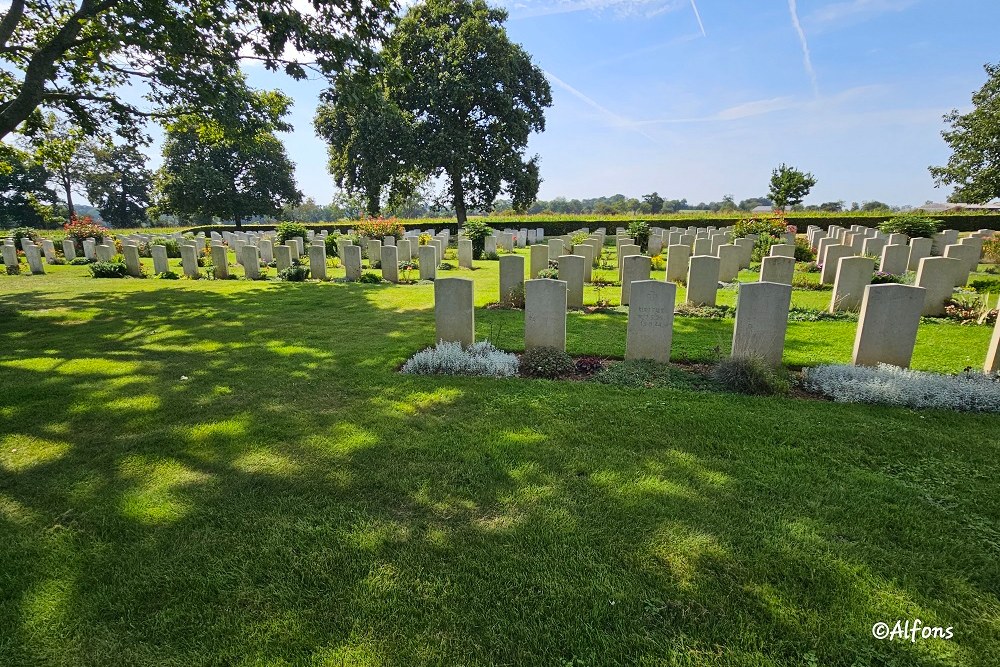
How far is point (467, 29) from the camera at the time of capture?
97.5ft

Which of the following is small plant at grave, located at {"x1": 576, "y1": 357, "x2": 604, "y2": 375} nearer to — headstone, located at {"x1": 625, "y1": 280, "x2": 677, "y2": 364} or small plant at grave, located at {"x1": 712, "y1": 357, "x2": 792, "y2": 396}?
headstone, located at {"x1": 625, "y1": 280, "x2": 677, "y2": 364}

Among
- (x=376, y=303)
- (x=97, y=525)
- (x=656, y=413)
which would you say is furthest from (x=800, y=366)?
(x=376, y=303)

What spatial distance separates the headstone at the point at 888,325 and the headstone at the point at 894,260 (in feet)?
23.9

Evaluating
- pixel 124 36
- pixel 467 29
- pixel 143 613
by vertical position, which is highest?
pixel 467 29

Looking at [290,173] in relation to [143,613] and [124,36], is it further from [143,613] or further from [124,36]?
[143,613]

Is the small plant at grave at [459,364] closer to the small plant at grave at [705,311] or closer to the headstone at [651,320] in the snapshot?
the headstone at [651,320]

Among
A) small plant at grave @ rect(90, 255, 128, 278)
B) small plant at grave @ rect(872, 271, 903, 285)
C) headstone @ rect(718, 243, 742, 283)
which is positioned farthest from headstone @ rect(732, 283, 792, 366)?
small plant at grave @ rect(90, 255, 128, 278)

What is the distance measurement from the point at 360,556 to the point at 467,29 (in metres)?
34.2

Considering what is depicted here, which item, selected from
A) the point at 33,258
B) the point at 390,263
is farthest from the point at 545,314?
the point at 33,258

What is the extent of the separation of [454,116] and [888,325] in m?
31.4

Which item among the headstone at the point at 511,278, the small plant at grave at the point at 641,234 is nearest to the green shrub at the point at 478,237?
the small plant at grave at the point at 641,234

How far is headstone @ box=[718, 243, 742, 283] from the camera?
12.0 metres

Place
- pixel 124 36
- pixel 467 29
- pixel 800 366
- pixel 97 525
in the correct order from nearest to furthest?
pixel 97 525, pixel 800 366, pixel 124 36, pixel 467 29

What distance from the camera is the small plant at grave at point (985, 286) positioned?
9.71m
